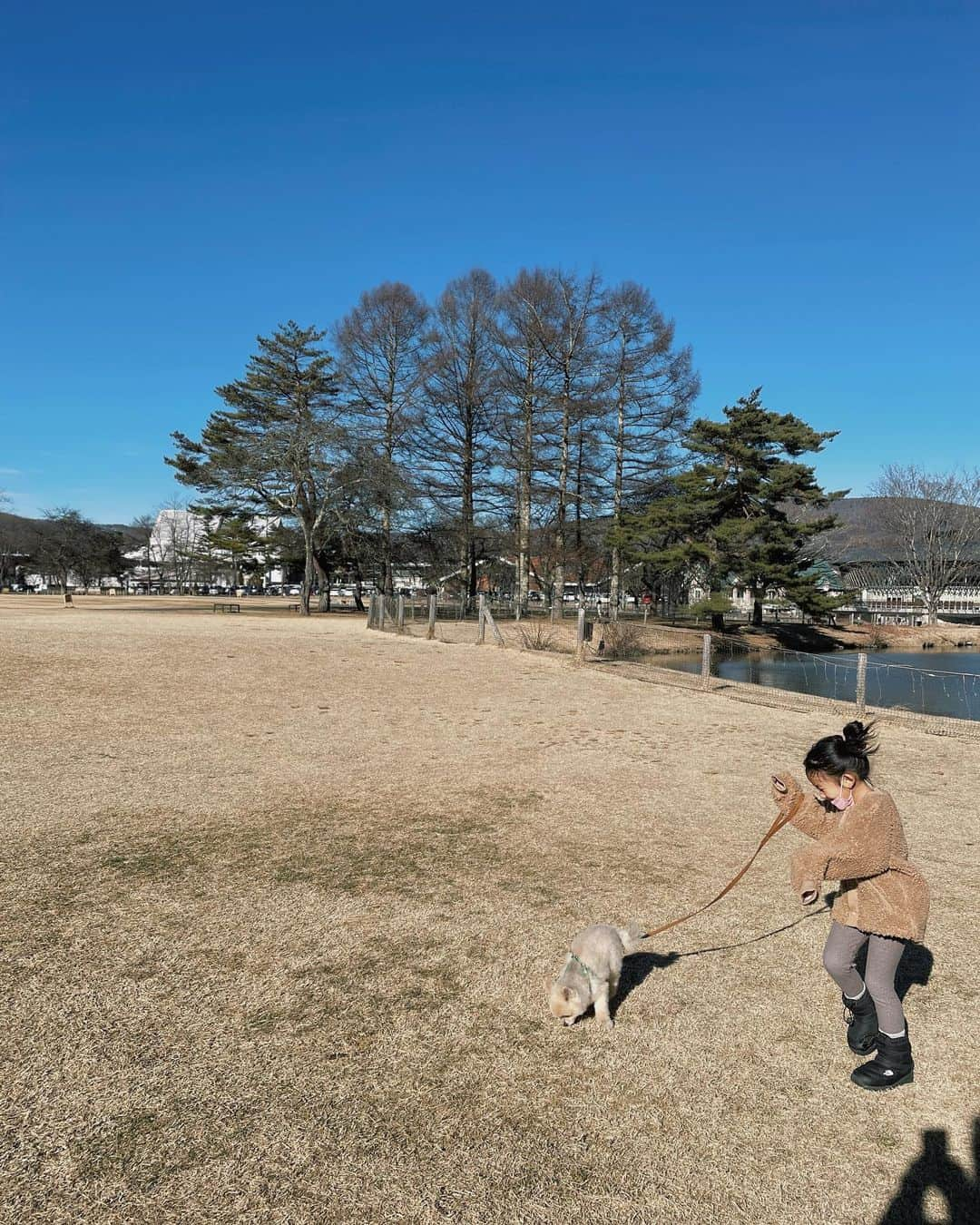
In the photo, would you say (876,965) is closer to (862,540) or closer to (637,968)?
(637,968)

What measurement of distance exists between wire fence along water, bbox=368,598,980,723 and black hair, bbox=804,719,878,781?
359 inches

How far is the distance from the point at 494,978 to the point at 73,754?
5.90 m

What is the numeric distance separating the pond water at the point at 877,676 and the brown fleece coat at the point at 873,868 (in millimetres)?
8365

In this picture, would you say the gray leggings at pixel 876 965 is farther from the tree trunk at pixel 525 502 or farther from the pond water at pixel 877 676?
the tree trunk at pixel 525 502

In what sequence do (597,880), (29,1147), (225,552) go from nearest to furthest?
(29,1147) < (597,880) < (225,552)

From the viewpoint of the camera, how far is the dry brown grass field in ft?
7.25

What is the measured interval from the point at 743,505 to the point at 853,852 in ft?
98.8

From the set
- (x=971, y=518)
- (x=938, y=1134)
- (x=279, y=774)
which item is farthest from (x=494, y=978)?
Answer: (x=971, y=518)

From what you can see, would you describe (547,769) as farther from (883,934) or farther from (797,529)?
(797,529)

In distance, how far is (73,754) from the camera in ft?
24.4

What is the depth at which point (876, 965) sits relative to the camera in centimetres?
268

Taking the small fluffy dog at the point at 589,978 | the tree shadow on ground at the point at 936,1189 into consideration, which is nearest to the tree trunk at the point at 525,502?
the small fluffy dog at the point at 589,978

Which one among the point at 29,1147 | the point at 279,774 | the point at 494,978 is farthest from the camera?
the point at 279,774

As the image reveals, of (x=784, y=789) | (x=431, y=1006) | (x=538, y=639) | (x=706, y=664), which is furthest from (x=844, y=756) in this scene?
(x=538, y=639)
